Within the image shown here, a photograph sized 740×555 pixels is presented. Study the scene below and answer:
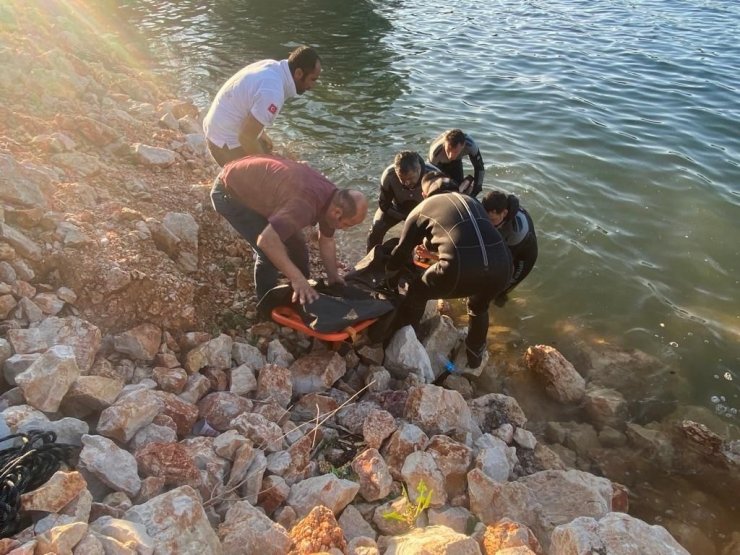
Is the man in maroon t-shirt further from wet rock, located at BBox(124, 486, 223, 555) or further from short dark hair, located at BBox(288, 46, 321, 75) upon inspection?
wet rock, located at BBox(124, 486, 223, 555)

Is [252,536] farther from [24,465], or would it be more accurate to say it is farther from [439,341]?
[439,341]

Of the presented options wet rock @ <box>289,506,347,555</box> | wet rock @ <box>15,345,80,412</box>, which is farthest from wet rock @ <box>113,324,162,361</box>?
wet rock @ <box>289,506,347,555</box>

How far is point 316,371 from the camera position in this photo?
159 inches

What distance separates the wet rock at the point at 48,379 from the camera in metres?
2.84

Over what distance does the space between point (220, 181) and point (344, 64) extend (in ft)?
31.2

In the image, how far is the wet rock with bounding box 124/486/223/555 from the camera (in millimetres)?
2305

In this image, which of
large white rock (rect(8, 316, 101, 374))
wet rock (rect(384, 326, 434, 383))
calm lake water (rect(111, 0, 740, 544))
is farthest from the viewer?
calm lake water (rect(111, 0, 740, 544))

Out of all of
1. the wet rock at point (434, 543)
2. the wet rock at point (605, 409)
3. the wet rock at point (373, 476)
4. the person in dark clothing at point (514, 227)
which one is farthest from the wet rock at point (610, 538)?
the person in dark clothing at point (514, 227)

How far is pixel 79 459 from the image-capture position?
2.63 meters

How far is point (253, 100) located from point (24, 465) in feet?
11.0

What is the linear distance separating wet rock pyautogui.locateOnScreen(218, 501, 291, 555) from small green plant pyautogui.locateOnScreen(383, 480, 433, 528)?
2.00 ft

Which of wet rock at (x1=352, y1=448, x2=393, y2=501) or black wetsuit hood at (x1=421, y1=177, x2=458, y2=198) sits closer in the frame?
wet rock at (x1=352, y1=448, x2=393, y2=501)

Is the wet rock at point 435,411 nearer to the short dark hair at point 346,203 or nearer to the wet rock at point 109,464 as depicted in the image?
the short dark hair at point 346,203

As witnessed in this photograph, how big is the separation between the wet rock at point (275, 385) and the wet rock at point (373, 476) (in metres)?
0.76
